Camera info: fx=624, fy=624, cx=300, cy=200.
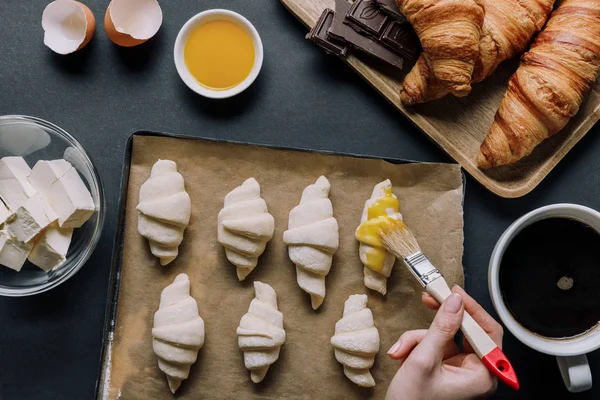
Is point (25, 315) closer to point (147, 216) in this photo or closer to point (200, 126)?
point (147, 216)

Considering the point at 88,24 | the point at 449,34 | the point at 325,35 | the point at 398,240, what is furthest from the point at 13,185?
the point at 449,34

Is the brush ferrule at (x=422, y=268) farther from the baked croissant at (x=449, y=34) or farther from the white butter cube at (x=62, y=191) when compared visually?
the white butter cube at (x=62, y=191)

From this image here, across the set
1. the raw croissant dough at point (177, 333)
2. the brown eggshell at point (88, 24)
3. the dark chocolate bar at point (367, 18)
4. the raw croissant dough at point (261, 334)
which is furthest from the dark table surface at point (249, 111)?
the raw croissant dough at point (261, 334)

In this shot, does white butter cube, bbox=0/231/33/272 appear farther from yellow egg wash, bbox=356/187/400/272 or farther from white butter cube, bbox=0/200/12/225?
yellow egg wash, bbox=356/187/400/272

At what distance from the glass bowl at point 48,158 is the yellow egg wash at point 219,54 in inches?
18.0

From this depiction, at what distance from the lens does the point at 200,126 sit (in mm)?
2090

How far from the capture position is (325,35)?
6.57ft

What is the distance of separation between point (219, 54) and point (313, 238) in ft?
2.24

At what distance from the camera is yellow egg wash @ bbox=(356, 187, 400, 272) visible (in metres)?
1.91

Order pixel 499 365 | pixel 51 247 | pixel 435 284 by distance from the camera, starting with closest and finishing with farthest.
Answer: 1. pixel 499 365
2. pixel 435 284
3. pixel 51 247

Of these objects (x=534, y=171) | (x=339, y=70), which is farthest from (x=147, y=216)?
(x=534, y=171)

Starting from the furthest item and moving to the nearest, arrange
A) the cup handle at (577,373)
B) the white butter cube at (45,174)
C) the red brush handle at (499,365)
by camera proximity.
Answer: the white butter cube at (45,174)
the cup handle at (577,373)
the red brush handle at (499,365)

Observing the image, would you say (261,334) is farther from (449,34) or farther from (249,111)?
(449,34)

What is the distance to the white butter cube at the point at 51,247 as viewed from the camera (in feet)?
6.19
